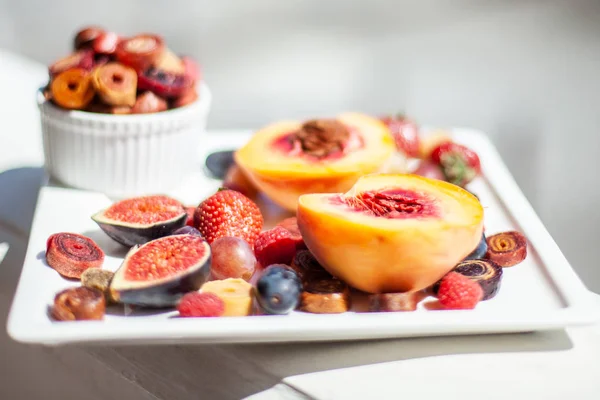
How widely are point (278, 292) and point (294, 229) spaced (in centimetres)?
25

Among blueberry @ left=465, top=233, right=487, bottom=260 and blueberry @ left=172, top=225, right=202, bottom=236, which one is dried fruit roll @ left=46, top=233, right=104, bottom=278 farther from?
blueberry @ left=465, top=233, right=487, bottom=260

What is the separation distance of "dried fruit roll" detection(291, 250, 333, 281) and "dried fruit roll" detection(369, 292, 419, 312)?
0.09 meters

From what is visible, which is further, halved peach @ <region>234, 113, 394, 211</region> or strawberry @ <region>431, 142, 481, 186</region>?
strawberry @ <region>431, 142, 481, 186</region>

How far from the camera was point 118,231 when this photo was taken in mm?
1193

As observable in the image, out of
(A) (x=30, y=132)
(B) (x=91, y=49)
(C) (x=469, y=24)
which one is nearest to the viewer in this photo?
(B) (x=91, y=49)

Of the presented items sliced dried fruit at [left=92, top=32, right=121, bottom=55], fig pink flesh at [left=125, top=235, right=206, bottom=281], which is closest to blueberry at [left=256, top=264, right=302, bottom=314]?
fig pink flesh at [left=125, top=235, right=206, bottom=281]

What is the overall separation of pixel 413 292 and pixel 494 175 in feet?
1.71

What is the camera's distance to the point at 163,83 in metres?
1.39

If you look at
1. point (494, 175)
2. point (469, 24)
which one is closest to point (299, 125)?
point (494, 175)

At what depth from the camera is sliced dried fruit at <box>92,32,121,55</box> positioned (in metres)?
1.40

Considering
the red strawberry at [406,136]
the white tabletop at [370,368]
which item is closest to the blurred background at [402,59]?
the red strawberry at [406,136]

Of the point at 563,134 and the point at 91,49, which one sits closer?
the point at 91,49

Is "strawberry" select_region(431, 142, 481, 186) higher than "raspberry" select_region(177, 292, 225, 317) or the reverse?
Answer: higher

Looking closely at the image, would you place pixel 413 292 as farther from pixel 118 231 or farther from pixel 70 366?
pixel 70 366
